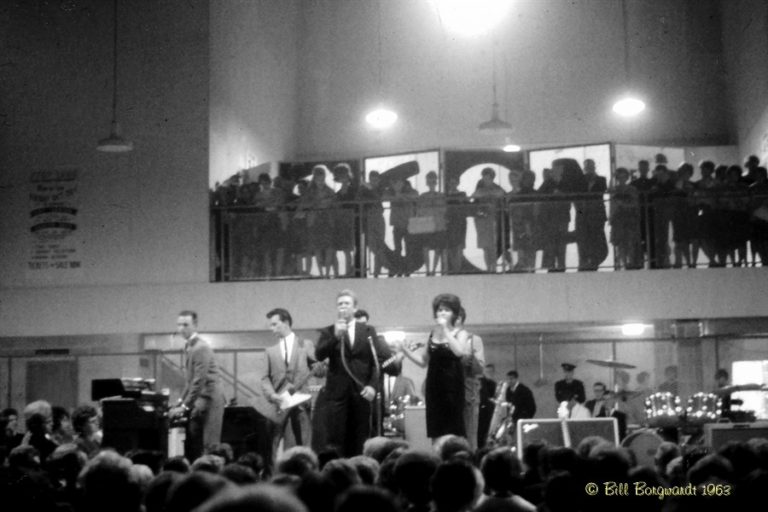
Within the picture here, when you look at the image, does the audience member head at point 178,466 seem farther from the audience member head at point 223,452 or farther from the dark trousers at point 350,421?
the dark trousers at point 350,421

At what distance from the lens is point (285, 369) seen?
37.0ft

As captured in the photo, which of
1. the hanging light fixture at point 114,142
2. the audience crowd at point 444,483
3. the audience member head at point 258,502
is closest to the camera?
the audience member head at point 258,502

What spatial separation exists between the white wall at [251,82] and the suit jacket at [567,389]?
5.63 metres

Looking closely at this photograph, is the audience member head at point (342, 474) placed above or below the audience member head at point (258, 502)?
below

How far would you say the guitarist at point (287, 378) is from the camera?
437 inches

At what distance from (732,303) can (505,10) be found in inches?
296

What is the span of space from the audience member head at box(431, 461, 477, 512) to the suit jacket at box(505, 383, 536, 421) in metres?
11.0

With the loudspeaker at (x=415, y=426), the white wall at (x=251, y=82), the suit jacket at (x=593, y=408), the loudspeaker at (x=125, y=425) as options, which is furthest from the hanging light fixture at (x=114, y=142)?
the suit jacket at (x=593, y=408)

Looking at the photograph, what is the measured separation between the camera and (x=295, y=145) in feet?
68.8

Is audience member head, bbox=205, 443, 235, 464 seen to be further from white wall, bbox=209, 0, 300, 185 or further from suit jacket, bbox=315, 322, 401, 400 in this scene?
white wall, bbox=209, 0, 300, 185

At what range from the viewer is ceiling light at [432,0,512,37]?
20.4 meters

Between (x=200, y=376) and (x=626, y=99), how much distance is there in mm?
10335

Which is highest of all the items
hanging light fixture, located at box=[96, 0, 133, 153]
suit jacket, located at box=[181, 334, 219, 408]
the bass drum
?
hanging light fixture, located at box=[96, 0, 133, 153]

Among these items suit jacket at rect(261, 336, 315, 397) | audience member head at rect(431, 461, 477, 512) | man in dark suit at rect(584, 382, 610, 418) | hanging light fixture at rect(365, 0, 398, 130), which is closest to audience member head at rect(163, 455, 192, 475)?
audience member head at rect(431, 461, 477, 512)
